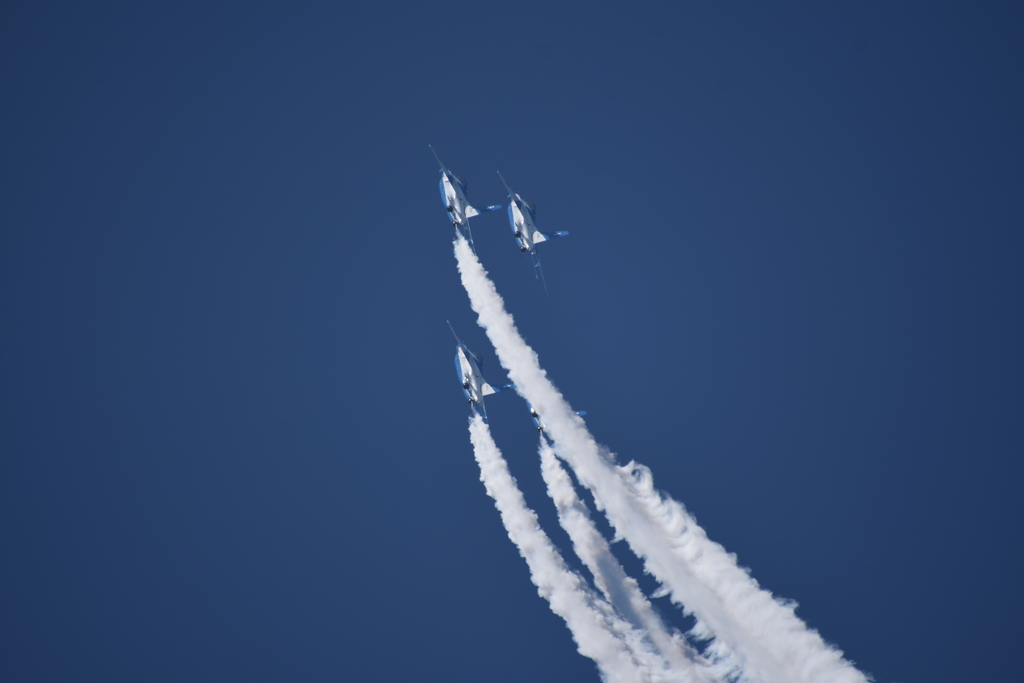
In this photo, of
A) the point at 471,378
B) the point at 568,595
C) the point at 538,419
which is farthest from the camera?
the point at 538,419

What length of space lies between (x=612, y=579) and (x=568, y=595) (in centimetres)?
213

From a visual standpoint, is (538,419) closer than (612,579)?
No

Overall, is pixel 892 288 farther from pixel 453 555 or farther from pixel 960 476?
pixel 453 555

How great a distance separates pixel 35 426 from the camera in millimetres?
50656

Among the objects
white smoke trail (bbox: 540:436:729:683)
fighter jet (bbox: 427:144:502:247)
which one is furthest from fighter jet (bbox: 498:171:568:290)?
white smoke trail (bbox: 540:436:729:683)

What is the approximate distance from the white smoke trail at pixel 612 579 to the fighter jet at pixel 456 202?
10.2 m

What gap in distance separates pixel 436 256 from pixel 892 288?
25171 mm

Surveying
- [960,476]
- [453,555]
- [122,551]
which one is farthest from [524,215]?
[122,551]

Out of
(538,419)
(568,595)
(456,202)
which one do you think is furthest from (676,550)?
(456,202)

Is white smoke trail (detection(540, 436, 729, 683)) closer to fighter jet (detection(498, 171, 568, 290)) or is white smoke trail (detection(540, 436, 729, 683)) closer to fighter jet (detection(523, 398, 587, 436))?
fighter jet (detection(523, 398, 587, 436))

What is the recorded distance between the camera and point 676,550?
29.3 meters

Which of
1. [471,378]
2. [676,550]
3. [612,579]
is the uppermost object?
[471,378]

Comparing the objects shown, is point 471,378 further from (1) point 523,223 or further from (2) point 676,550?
(2) point 676,550

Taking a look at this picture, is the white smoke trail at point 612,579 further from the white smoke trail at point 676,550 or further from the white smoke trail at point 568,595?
the white smoke trail at point 676,550
